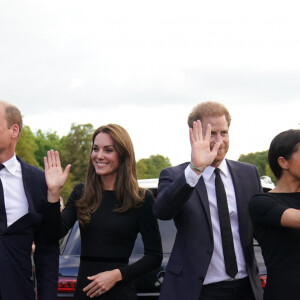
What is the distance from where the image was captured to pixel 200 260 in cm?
399

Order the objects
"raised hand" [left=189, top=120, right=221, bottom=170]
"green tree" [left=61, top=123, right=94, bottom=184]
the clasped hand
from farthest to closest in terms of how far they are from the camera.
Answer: "green tree" [left=61, top=123, right=94, bottom=184]
the clasped hand
"raised hand" [left=189, top=120, right=221, bottom=170]

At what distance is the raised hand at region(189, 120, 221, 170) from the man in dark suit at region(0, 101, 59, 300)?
3.46 ft

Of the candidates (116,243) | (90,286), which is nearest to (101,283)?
(90,286)

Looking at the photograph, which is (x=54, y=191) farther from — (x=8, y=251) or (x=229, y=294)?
(x=229, y=294)

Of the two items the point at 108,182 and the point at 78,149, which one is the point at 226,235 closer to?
the point at 108,182

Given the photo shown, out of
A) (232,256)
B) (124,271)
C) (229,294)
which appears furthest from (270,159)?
(124,271)

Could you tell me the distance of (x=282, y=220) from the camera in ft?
12.2

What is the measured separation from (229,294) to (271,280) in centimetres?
35

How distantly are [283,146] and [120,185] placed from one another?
1308 millimetres

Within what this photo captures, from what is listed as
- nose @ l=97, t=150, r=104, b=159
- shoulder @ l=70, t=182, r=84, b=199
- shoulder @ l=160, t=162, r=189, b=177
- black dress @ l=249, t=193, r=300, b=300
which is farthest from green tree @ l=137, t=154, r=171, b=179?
black dress @ l=249, t=193, r=300, b=300

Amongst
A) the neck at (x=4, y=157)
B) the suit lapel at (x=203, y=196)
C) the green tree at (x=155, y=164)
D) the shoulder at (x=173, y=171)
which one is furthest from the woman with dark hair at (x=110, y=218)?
the green tree at (x=155, y=164)

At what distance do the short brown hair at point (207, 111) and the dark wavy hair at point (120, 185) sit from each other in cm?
61

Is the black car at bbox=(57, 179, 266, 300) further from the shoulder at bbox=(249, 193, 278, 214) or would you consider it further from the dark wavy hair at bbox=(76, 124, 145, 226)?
the shoulder at bbox=(249, 193, 278, 214)

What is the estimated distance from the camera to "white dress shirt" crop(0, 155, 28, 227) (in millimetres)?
3956
